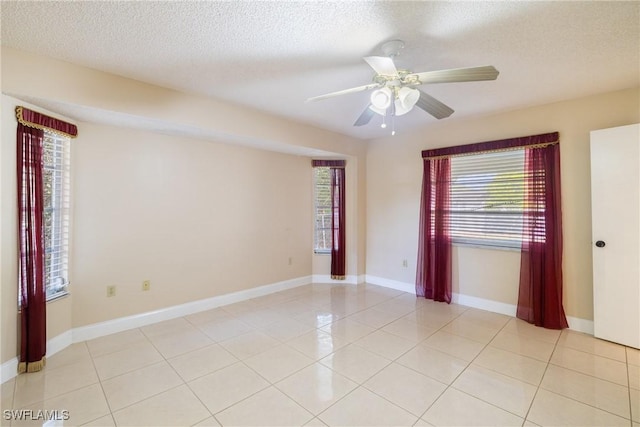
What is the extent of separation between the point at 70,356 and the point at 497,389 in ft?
11.4

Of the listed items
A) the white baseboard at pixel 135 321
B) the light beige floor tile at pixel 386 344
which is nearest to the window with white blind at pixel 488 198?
the light beige floor tile at pixel 386 344

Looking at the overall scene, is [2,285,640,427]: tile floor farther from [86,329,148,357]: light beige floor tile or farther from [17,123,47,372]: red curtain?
[17,123,47,372]: red curtain

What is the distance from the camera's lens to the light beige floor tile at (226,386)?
1.92 m

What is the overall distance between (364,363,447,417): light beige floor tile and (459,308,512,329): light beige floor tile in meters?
1.45

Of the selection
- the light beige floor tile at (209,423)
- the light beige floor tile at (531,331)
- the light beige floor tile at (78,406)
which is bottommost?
the light beige floor tile at (209,423)

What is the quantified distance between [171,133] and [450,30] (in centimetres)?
289

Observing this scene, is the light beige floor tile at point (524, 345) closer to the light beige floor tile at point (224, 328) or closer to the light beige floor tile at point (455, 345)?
the light beige floor tile at point (455, 345)

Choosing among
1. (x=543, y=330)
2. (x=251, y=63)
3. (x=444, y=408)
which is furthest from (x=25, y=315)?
(x=543, y=330)

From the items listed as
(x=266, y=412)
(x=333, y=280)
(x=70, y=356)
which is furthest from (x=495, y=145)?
(x=70, y=356)

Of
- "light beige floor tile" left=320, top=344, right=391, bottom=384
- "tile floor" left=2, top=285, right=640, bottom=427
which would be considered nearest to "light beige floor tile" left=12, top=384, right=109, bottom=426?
"tile floor" left=2, top=285, right=640, bottom=427

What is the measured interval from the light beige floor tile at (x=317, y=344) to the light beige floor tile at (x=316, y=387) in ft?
0.78

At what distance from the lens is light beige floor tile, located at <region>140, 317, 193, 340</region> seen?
2.97 metres

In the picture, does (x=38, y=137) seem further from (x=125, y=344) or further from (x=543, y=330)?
(x=543, y=330)

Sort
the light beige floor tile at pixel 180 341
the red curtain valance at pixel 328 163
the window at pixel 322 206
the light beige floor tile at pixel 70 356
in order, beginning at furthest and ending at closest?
the window at pixel 322 206 < the red curtain valance at pixel 328 163 < the light beige floor tile at pixel 180 341 < the light beige floor tile at pixel 70 356
